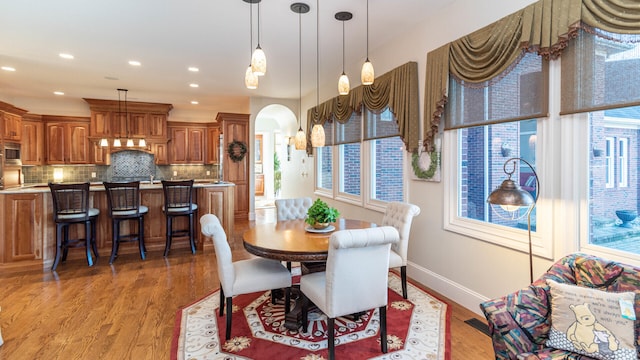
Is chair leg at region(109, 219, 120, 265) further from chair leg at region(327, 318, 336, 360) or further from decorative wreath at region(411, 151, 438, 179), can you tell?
decorative wreath at region(411, 151, 438, 179)

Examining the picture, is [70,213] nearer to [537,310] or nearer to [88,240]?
[88,240]

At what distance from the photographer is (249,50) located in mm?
4488

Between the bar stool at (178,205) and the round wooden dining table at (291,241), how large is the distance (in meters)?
2.14

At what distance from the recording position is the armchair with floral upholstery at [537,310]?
62.7 inches

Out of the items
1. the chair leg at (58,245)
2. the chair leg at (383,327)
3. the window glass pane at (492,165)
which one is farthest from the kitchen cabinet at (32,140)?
the window glass pane at (492,165)

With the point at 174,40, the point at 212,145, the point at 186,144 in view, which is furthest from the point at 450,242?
the point at 186,144

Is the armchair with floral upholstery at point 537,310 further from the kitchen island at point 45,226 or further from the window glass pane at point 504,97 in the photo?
the kitchen island at point 45,226

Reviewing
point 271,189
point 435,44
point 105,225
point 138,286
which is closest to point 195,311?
point 138,286

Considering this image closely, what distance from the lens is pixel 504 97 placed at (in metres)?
2.65

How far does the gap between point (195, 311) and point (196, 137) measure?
250 inches

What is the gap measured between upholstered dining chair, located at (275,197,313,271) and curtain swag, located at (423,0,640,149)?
162 centimetres

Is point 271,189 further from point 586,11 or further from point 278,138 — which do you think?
point 586,11

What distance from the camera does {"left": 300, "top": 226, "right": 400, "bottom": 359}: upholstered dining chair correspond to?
2084 millimetres

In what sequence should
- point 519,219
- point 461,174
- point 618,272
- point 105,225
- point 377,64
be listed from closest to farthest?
point 618,272 < point 519,219 < point 461,174 < point 377,64 < point 105,225
